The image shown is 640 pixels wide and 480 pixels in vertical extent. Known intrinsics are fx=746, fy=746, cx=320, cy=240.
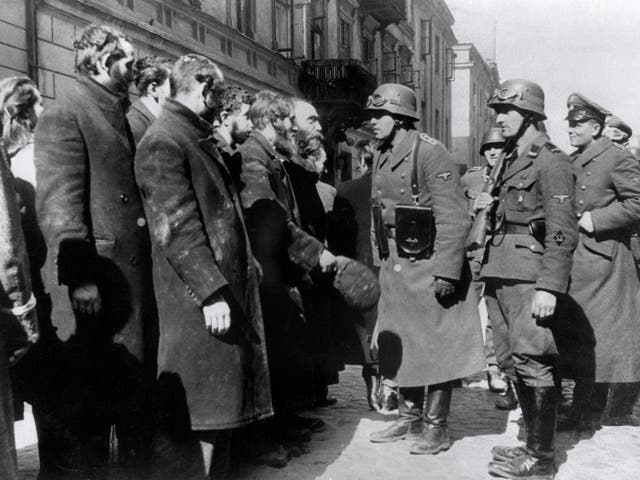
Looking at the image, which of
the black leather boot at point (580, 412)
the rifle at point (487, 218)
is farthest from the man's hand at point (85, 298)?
the black leather boot at point (580, 412)

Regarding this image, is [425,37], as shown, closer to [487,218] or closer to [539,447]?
[487,218]

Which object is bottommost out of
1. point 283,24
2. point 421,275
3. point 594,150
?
point 421,275

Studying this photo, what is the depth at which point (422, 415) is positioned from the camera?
480 centimetres

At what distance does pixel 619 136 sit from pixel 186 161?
15.0 ft

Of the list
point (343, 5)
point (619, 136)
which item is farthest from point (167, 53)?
point (343, 5)

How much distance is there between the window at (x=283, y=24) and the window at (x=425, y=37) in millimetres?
17516

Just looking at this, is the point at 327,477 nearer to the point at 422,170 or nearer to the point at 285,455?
the point at 285,455

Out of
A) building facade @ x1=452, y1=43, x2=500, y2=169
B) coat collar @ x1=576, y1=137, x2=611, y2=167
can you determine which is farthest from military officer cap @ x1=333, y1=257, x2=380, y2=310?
building facade @ x1=452, y1=43, x2=500, y2=169

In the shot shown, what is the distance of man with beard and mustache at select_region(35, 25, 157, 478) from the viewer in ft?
10.3

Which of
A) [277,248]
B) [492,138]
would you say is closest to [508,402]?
[277,248]

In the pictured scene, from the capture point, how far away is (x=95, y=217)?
3.25m

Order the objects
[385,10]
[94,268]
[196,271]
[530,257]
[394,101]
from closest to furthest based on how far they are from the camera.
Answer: [196,271] < [94,268] < [530,257] < [394,101] < [385,10]

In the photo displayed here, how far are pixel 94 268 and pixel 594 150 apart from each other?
3588mm

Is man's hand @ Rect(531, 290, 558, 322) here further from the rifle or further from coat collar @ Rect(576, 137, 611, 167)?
coat collar @ Rect(576, 137, 611, 167)
